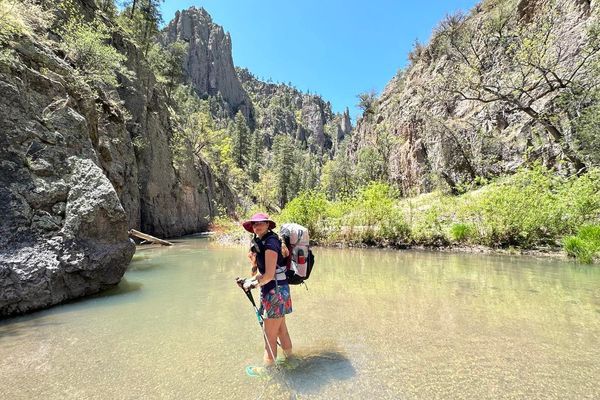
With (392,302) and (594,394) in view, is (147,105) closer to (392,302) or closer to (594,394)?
(392,302)

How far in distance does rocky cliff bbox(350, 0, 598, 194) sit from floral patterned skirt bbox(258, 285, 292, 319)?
55.1ft

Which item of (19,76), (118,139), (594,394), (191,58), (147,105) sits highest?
(191,58)

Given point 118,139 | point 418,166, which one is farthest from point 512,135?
point 118,139

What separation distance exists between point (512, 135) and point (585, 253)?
17580 mm

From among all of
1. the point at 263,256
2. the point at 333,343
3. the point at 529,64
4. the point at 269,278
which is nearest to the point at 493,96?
the point at 529,64

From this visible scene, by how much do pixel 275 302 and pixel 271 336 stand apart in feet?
1.51

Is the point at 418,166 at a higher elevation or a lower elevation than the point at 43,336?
higher

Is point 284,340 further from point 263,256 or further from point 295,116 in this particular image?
point 295,116

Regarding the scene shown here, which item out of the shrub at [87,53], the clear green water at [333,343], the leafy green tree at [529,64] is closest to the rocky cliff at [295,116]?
the leafy green tree at [529,64]

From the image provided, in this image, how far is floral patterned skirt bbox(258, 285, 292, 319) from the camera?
4141mm

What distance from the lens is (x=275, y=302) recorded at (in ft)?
13.6

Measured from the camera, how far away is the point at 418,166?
3828 centimetres

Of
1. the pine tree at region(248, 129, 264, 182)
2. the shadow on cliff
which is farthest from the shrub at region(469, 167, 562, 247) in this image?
the pine tree at region(248, 129, 264, 182)

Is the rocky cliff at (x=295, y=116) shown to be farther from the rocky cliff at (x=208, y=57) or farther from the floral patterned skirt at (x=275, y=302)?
the floral patterned skirt at (x=275, y=302)
